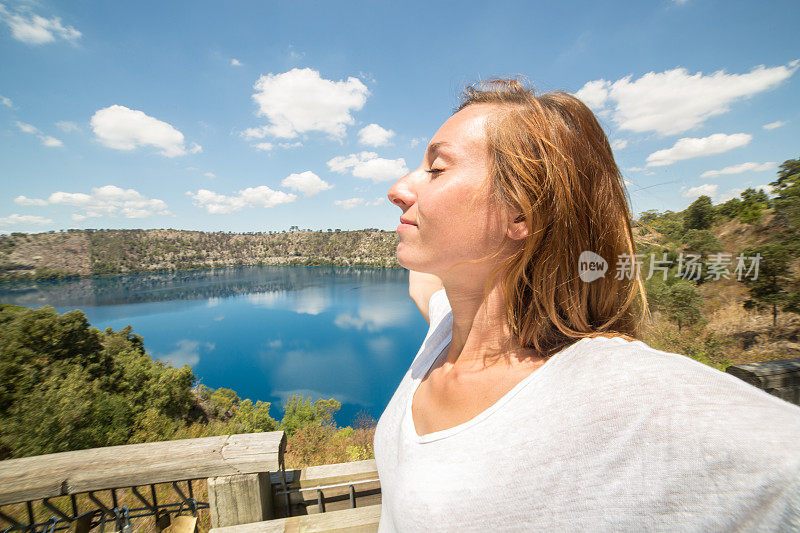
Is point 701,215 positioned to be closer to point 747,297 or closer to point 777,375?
point 747,297

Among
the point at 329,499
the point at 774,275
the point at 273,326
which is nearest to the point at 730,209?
the point at 774,275

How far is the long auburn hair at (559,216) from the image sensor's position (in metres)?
0.60

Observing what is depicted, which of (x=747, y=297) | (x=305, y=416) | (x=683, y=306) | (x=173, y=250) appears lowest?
(x=305, y=416)

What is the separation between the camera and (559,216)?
60 centimetres

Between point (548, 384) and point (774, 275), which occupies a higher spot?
point (548, 384)

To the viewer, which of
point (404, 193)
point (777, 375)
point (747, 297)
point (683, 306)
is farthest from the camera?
point (747, 297)

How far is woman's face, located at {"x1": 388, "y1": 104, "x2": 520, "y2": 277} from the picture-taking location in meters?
0.64

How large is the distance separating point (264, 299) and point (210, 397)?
143 ft

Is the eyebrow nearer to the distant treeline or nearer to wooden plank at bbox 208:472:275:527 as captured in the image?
wooden plank at bbox 208:472:275:527

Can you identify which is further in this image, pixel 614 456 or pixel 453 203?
pixel 453 203

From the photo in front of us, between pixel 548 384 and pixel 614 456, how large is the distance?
5.6 inches

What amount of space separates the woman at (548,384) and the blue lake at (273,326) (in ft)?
100

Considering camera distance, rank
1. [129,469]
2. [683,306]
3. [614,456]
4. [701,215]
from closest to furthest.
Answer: [614,456]
[129,469]
[683,306]
[701,215]

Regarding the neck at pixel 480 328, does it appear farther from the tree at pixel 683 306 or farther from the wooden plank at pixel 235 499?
the tree at pixel 683 306
